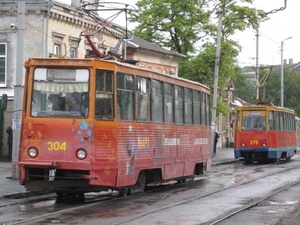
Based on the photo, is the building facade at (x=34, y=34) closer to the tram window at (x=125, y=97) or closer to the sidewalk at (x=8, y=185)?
the sidewalk at (x=8, y=185)

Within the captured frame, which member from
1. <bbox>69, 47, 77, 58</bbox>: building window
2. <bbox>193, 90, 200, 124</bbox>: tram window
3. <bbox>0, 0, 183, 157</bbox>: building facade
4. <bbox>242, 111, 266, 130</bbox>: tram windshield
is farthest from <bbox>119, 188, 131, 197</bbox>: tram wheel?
<bbox>242, 111, 266, 130</bbox>: tram windshield

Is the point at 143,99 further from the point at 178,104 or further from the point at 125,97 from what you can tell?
the point at 178,104

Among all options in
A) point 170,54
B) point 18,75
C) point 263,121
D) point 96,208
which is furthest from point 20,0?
point 170,54

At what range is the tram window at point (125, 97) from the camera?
1578cm

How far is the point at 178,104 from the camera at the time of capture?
64.9ft

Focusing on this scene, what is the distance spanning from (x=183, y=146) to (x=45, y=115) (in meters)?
6.12

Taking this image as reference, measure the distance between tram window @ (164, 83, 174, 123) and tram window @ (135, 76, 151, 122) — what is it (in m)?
1.34

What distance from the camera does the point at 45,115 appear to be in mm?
15195

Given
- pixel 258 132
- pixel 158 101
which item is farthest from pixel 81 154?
pixel 258 132

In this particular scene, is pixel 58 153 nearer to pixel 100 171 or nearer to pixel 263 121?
pixel 100 171

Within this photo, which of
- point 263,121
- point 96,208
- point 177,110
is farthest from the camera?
point 263,121

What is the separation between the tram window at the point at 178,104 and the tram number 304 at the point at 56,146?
17.5 feet

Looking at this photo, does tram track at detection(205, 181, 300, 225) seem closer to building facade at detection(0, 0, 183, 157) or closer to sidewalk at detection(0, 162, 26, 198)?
sidewalk at detection(0, 162, 26, 198)

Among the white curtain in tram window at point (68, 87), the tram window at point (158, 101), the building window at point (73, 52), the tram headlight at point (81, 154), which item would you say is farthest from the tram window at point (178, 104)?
the building window at point (73, 52)
